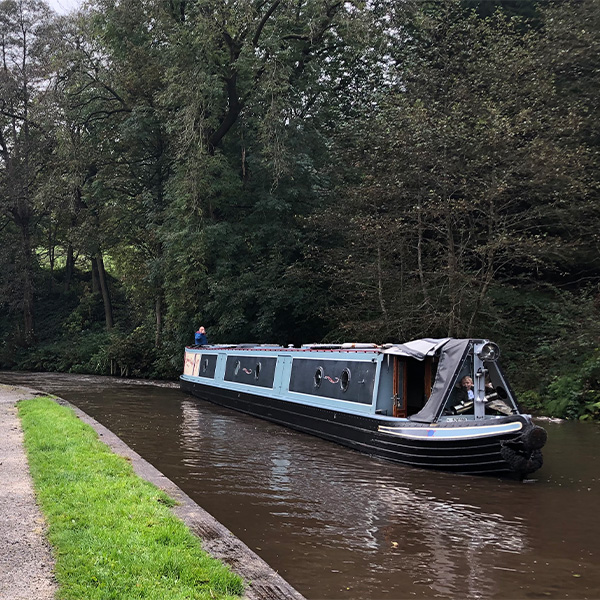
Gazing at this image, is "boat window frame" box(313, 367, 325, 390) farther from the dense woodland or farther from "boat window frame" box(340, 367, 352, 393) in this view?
the dense woodland

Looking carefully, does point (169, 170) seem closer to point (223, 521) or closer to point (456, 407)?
point (456, 407)

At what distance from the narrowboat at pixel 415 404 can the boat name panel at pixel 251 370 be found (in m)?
0.43

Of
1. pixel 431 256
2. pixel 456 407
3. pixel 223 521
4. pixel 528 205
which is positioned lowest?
pixel 223 521

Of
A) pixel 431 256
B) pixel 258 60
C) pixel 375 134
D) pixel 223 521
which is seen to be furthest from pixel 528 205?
pixel 223 521

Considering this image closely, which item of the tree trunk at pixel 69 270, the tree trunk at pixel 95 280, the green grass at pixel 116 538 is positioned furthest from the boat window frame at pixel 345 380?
the tree trunk at pixel 69 270

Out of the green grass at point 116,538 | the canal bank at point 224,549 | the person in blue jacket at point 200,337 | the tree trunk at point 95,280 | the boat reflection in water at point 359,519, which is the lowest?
the boat reflection in water at point 359,519

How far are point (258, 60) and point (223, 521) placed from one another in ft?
53.8

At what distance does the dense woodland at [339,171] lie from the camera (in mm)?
15586

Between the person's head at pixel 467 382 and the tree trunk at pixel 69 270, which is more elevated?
the tree trunk at pixel 69 270

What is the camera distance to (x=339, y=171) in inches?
783

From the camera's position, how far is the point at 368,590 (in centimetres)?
481

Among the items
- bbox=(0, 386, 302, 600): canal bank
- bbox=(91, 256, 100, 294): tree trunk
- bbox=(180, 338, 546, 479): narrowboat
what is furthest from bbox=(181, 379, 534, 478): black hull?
bbox=(91, 256, 100, 294): tree trunk

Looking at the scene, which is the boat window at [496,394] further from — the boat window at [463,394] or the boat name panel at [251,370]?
the boat name panel at [251,370]

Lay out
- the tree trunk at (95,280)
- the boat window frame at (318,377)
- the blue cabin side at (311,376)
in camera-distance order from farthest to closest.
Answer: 1. the tree trunk at (95,280)
2. the boat window frame at (318,377)
3. the blue cabin side at (311,376)
